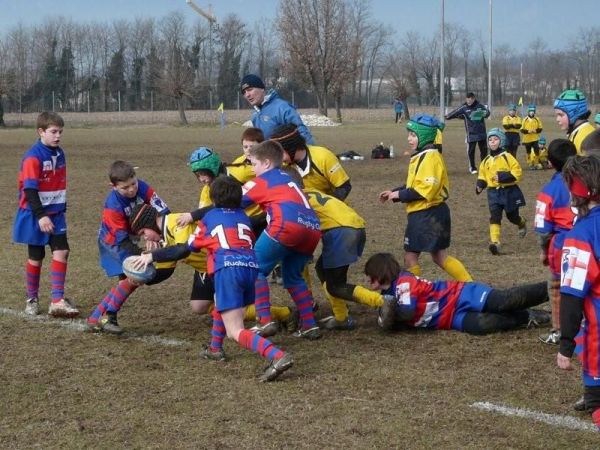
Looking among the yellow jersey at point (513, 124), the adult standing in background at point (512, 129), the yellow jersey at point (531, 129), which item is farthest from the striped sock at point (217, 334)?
the yellow jersey at point (531, 129)

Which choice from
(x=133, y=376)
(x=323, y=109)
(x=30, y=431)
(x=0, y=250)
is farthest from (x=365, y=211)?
(x=323, y=109)

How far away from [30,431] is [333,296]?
116 inches

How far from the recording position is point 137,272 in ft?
20.5

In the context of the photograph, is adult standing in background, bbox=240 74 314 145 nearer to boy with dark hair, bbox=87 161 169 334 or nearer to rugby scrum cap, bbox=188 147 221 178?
rugby scrum cap, bbox=188 147 221 178

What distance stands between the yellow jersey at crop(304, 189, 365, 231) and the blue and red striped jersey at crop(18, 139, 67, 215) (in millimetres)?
2319

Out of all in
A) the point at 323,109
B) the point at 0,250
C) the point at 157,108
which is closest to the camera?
the point at 0,250

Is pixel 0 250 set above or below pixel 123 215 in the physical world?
below

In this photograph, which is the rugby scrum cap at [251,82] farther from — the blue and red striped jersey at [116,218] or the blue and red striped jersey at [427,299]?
the blue and red striped jersey at [427,299]

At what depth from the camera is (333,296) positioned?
23.5ft

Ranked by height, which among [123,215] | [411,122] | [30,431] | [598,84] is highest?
[598,84]

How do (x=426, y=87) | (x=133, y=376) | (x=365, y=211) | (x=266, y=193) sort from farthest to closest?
(x=426, y=87)
(x=365, y=211)
(x=266, y=193)
(x=133, y=376)

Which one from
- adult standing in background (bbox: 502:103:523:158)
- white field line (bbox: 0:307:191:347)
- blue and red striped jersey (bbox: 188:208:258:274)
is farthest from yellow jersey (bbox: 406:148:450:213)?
adult standing in background (bbox: 502:103:523:158)

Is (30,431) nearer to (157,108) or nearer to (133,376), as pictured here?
(133,376)

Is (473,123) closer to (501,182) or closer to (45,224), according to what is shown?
(501,182)
